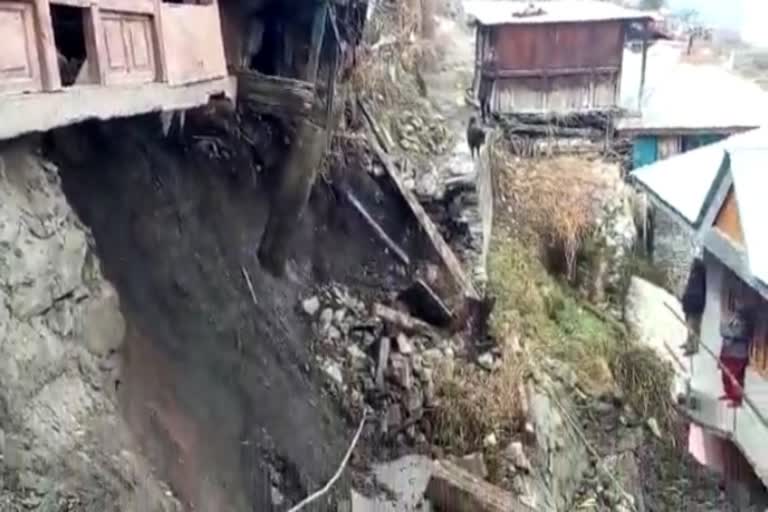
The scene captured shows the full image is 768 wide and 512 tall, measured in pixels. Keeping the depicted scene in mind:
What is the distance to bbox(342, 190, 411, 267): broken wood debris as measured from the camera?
11250 mm

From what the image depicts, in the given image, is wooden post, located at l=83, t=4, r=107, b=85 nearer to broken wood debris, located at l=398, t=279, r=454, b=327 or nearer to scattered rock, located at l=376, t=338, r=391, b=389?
scattered rock, located at l=376, t=338, r=391, b=389

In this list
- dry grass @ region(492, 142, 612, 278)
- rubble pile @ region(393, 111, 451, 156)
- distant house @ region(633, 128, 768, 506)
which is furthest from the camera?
dry grass @ region(492, 142, 612, 278)

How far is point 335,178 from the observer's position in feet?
37.1

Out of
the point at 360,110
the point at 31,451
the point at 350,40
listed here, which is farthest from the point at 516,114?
the point at 31,451

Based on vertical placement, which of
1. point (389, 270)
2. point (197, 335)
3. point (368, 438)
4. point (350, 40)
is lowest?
point (368, 438)

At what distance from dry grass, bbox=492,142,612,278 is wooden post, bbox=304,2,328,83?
869 cm

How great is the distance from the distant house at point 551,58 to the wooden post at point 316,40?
1224cm

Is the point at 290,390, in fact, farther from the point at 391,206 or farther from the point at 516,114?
the point at 516,114

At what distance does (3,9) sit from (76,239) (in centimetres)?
158

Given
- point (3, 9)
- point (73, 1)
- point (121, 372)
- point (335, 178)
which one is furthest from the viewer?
point (335, 178)

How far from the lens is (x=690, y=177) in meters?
10.8

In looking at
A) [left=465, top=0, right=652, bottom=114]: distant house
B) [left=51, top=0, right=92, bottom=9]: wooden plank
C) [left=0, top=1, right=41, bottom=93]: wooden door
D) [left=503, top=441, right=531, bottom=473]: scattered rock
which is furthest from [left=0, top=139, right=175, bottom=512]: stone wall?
[left=465, top=0, right=652, bottom=114]: distant house

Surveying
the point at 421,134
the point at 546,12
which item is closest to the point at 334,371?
the point at 421,134

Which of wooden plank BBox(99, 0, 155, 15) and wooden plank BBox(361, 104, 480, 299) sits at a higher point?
wooden plank BBox(99, 0, 155, 15)
